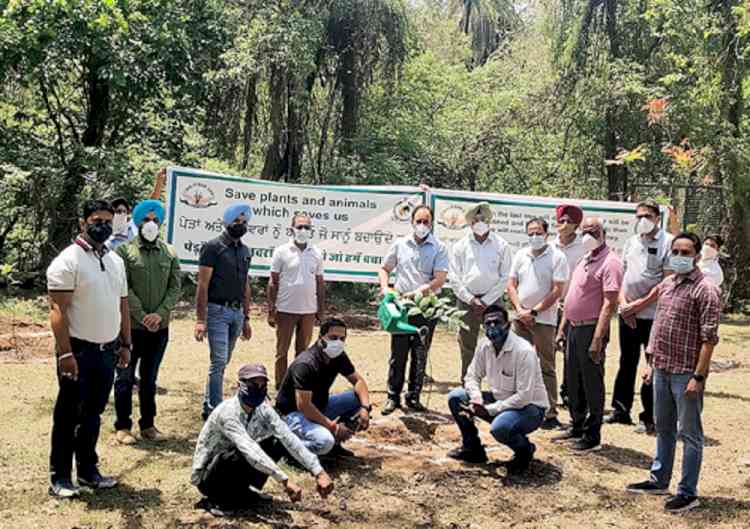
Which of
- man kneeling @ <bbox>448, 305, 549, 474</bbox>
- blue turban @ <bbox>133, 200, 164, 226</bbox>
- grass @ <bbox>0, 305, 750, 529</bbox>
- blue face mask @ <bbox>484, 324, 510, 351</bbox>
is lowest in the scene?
grass @ <bbox>0, 305, 750, 529</bbox>

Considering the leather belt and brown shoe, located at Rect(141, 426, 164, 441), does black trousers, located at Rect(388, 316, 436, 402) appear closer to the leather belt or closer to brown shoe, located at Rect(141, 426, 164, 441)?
the leather belt

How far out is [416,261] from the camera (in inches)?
291

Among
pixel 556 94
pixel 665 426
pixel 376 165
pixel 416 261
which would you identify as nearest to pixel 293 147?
pixel 376 165

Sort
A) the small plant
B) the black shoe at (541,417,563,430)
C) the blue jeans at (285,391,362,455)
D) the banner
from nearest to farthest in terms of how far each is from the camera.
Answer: the blue jeans at (285,391,362,455)
the small plant
the black shoe at (541,417,563,430)
the banner

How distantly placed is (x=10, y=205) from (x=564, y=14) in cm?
1167

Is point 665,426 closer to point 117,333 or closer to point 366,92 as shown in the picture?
point 117,333

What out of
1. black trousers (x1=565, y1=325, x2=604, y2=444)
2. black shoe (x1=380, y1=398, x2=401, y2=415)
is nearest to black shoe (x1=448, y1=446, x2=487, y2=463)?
black trousers (x1=565, y1=325, x2=604, y2=444)

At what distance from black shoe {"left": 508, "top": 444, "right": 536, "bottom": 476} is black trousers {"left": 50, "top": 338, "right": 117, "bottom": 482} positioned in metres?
2.81

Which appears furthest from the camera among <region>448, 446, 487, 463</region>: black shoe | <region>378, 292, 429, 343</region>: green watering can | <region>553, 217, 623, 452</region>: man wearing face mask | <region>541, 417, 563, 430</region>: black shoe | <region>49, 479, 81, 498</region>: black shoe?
<region>541, 417, 563, 430</region>: black shoe

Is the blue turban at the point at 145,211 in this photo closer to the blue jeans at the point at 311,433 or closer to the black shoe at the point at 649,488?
the blue jeans at the point at 311,433

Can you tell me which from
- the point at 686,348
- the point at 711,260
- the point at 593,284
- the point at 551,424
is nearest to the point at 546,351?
the point at 551,424

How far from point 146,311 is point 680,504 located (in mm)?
3919

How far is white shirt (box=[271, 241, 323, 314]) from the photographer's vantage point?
7184 mm

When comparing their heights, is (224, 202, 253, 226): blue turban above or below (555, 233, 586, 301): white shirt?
above
